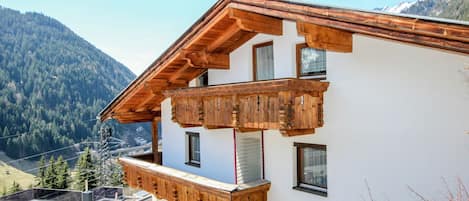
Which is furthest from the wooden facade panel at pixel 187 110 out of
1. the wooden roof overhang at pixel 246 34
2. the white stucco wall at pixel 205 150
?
the white stucco wall at pixel 205 150

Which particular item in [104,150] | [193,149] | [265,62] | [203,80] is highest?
[265,62]

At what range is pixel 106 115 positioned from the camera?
1126 cm

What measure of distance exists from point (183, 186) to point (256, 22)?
13.2 feet

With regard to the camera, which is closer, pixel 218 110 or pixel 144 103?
pixel 218 110

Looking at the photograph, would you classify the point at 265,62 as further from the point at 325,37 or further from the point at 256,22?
the point at 325,37

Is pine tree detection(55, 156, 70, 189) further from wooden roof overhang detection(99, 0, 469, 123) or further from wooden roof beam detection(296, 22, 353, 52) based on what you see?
wooden roof beam detection(296, 22, 353, 52)

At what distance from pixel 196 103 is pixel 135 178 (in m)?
4.17

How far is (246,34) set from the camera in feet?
26.4

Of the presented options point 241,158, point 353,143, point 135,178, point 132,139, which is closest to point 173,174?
point 241,158

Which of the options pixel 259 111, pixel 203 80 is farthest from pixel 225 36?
pixel 259 111

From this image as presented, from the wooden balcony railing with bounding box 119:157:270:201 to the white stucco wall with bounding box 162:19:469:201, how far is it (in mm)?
609

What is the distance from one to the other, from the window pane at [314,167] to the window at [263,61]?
1.79m

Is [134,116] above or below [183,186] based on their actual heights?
above

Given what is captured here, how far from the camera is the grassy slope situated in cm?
9328
